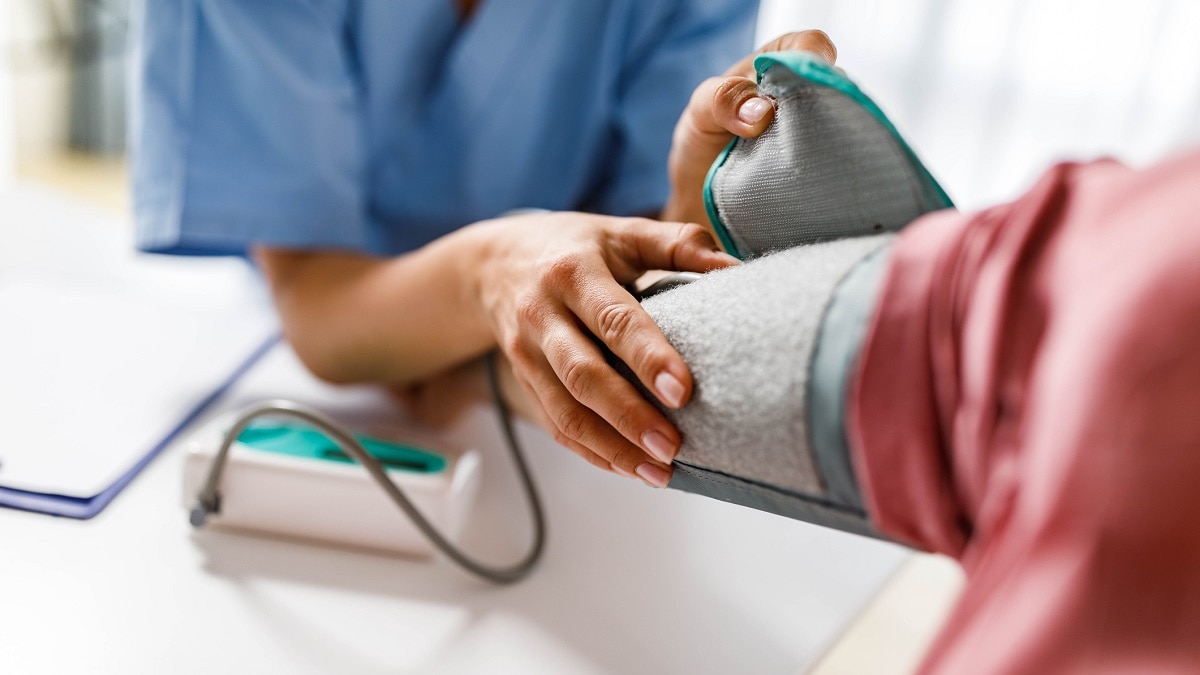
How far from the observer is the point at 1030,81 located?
119 centimetres

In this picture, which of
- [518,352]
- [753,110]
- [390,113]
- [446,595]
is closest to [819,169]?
[753,110]

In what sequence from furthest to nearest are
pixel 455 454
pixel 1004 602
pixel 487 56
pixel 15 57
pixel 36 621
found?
pixel 15 57
pixel 487 56
pixel 455 454
pixel 36 621
pixel 1004 602

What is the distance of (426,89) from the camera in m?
0.65

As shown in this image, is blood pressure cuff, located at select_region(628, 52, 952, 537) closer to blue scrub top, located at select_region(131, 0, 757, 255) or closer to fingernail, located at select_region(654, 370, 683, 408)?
fingernail, located at select_region(654, 370, 683, 408)

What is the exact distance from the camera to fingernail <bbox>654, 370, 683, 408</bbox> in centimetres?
31

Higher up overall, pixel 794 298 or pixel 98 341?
pixel 794 298

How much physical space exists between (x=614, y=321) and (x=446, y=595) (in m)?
0.17

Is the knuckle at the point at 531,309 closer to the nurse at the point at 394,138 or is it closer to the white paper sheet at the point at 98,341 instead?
the nurse at the point at 394,138

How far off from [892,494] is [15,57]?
152cm

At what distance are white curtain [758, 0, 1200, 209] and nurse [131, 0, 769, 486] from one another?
52cm

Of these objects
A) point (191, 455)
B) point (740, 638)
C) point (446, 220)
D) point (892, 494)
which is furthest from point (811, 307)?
point (446, 220)

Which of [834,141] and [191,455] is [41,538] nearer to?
[191,455]

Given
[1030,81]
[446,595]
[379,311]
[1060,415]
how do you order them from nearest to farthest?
1. [1060,415]
2. [446,595]
3. [379,311]
4. [1030,81]

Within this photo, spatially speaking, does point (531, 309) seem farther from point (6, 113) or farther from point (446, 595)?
point (6, 113)
